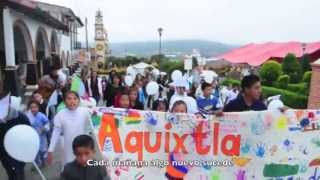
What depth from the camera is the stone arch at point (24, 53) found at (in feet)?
75.4

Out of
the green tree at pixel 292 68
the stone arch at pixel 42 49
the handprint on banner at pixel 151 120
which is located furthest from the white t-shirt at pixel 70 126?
the green tree at pixel 292 68

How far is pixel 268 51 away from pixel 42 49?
785 inches

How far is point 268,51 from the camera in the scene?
145 feet

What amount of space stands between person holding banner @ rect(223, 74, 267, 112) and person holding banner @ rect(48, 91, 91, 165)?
1.66m

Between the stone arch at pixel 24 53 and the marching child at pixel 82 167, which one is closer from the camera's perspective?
the marching child at pixel 82 167

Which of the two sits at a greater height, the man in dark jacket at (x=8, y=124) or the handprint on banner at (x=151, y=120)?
the handprint on banner at (x=151, y=120)

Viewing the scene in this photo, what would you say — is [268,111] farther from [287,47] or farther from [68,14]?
[68,14]

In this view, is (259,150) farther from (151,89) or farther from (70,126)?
(151,89)

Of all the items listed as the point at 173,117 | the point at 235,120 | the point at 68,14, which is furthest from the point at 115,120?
the point at 68,14

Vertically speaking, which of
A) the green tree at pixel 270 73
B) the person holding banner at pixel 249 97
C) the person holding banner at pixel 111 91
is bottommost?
the green tree at pixel 270 73

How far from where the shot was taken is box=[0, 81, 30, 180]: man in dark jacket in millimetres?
6492

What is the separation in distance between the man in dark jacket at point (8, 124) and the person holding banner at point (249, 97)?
2.56 m

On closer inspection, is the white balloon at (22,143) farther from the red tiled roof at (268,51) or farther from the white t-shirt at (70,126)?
the red tiled roof at (268,51)

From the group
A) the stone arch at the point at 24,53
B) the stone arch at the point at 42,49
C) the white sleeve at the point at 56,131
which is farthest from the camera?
the stone arch at the point at 42,49
